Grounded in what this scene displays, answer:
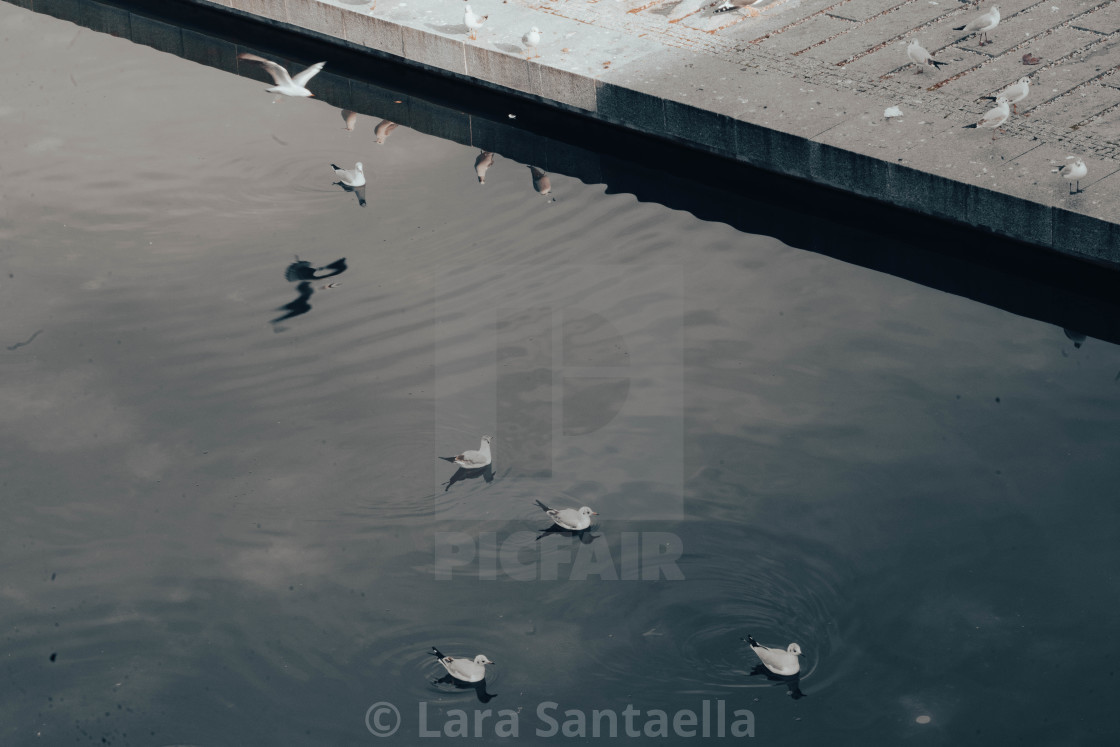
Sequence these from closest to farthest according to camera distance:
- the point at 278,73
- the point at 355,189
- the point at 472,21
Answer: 1. the point at 355,189
2. the point at 472,21
3. the point at 278,73

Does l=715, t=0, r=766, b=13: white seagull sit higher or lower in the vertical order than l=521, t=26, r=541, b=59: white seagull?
higher

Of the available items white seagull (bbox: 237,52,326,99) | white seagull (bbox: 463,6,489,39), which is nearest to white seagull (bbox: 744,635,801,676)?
white seagull (bbox: 463,6,489,39)

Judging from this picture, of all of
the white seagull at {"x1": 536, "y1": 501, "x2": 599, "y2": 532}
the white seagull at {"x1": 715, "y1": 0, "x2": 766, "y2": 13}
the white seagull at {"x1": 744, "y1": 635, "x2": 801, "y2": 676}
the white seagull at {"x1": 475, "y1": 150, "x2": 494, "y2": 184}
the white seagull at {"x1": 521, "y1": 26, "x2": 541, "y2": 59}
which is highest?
the white seagull at {"x1": 715, "y1": 0, "x2": 766, "y2": 13}

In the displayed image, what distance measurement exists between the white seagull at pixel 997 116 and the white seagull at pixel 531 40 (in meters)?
5.01

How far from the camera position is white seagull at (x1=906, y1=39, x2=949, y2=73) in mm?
13344

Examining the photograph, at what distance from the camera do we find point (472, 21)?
49.1ft

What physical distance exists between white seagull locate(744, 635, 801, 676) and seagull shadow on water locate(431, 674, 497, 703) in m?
1.76

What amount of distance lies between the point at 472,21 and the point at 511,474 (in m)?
6.72

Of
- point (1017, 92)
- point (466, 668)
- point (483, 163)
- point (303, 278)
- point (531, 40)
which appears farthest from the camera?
point (531, 40)

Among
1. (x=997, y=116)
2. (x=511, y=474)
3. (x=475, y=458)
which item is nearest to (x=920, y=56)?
(x=997, y=116)

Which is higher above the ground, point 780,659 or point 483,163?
point 483,163

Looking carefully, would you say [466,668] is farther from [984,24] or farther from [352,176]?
[984,24]

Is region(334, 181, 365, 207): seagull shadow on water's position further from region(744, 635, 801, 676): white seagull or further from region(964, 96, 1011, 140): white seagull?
region(744, 635, 801, 676): white seagull

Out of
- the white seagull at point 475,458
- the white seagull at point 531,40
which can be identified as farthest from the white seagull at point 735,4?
the white seagull at point 475,458
